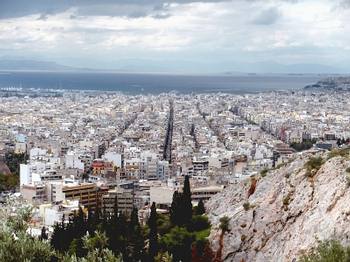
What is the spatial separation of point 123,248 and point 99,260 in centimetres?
841

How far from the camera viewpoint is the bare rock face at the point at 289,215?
1310cm

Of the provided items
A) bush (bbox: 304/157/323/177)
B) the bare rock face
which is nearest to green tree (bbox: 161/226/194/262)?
the bare rock face

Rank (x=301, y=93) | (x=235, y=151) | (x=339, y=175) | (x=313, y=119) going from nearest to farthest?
1. (x=339, y=175)
2. (x=235, y=151)
3. (x=313, y=119)
4. (x=301, y=93)

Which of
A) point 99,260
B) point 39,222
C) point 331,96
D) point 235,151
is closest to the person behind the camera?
point 99,260

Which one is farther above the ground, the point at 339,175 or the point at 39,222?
the point at 339,175

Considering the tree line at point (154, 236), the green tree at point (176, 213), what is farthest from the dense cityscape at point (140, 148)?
the tree line at point (154, 236)

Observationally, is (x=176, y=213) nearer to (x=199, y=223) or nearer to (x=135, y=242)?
(x=199, y=223)

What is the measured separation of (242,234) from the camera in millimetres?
15469

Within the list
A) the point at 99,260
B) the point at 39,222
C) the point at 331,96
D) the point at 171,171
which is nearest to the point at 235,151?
the point at 171,171

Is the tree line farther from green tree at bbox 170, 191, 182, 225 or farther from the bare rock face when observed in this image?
the bare rock face

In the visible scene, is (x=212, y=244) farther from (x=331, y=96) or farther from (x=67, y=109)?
(x=331, y=96)

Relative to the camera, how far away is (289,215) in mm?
14672

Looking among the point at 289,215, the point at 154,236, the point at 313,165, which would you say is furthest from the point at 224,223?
the point at 313,165

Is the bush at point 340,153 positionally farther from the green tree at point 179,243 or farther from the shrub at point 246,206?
the green tree at point 179,243
